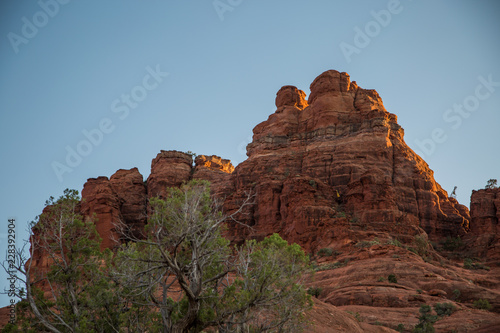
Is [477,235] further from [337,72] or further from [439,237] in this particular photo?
[337,72]

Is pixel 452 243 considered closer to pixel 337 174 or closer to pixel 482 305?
pixel 337 174

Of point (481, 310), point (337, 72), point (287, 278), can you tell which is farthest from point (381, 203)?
point (287, 278)

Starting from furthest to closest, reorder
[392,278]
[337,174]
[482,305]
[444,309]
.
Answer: [337,174], [392,278], [482,305], [444,309]

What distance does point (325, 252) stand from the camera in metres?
51.2

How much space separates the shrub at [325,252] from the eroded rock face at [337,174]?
353 cm

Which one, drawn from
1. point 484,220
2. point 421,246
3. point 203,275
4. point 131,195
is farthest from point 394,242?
point 131,195

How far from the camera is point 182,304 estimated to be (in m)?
16.1

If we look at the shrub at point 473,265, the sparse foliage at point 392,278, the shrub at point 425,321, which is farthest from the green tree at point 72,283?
the shrub at point 473,265

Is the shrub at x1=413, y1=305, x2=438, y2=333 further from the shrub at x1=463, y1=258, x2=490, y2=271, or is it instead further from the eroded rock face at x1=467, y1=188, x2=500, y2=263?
the eroded rock face at x1=467, y1=188, x2=500, y2=263

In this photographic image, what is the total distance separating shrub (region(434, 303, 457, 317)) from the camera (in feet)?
104

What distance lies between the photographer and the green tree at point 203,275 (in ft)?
49.0

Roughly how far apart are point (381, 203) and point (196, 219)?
46219 mm

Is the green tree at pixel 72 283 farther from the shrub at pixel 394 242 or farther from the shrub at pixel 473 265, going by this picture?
the shrub at pixel 473 265

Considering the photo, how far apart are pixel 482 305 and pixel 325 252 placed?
19672 mm
